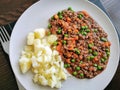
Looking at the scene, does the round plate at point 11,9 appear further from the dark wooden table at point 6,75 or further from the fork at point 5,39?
the dark wooden table at point 6,75

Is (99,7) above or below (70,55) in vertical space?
above

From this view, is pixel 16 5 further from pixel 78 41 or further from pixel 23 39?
pixel 78 41

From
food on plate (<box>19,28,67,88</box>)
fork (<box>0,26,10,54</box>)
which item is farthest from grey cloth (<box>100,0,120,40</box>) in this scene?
fork (<box>0,26,10,54</box>)

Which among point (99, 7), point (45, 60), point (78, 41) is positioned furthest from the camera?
point (99, 7)

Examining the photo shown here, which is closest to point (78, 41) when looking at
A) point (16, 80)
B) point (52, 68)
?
point (52, 68)

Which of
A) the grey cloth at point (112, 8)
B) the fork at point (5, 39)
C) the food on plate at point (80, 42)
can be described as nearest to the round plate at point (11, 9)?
the fork at point (5, 39)

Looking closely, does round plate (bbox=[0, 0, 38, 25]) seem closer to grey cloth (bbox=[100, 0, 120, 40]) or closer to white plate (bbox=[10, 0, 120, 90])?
white plate (bbox=[10, 0, 120, 90])

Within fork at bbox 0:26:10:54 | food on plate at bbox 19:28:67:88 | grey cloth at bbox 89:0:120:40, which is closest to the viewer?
food on plate at bbox 19:28:67:88

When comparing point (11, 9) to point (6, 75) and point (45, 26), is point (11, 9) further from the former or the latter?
point (6, 75)
